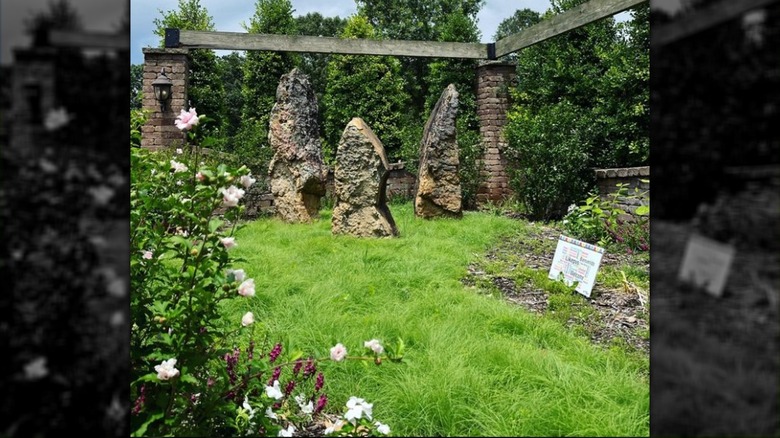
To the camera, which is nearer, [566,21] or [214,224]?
[214,224]

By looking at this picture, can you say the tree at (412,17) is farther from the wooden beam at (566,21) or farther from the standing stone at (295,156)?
the standing stone at (295,156)

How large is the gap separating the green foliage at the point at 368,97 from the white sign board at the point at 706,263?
1000cm

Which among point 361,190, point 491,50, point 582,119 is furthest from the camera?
point 491,50

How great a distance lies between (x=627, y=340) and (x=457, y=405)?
1473mm

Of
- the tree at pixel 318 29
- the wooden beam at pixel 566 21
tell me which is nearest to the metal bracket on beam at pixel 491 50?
the wooden beam at pixel 566 21

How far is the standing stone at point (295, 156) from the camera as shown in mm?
7016

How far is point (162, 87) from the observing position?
7.89m

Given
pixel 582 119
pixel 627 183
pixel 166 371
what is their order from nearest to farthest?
pixel 166 371 < pixel 627 183 < pixel 582 119

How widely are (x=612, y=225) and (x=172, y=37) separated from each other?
6.31m

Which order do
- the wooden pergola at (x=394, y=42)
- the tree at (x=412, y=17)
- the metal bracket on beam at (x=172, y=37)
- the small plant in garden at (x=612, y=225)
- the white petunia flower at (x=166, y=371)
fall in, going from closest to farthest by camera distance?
the white petunia flower at (x=166, y=371)
the small plant in garden at (x=612, y=225)
the wooden pergola at (x=394, y=42)
the metal bracket on beam at (x=172, y=37)
the tree at (x=412, y=17)

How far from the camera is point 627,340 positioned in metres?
2.92

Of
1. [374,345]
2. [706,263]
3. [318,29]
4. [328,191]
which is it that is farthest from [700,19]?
[318,29]

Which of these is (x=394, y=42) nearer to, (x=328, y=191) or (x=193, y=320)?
(x=328, y=191)

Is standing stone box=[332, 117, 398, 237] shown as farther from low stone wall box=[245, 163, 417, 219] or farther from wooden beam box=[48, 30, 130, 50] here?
wooden beam box=[48, 30, 130, 50]
